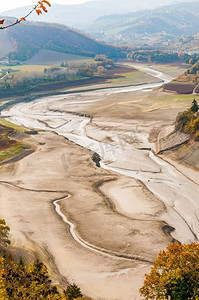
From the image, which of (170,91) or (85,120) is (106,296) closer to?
(85,120)

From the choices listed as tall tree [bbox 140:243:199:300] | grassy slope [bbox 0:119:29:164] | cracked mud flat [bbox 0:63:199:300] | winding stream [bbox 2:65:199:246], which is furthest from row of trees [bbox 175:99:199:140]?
tall tree [bbox 140:243:199:300]

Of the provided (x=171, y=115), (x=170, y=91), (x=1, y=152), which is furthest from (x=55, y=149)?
(x=170, y=91)

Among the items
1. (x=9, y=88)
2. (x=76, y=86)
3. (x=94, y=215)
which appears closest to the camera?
(x=94, y=215)

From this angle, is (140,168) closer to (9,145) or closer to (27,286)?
(9,145)

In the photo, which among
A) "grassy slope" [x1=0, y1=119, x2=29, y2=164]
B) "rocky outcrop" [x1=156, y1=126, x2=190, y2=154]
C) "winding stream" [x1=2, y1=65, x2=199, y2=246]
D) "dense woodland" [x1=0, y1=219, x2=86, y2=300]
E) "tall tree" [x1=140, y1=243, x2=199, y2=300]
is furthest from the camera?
"rocky outcrop" [x1=156, y1=126, x2=190, y2=154]

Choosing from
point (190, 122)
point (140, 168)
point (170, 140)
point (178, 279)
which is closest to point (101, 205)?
point (140, 168)

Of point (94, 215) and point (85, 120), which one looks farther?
point (85, 120)

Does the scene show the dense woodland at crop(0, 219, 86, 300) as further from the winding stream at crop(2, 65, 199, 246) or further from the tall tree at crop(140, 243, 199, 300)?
the winding stream at crop(2, 65, 199, 246)
